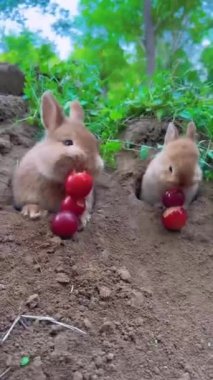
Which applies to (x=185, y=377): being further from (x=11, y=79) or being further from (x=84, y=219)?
(x=11, y=79)

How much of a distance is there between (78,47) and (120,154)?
3.25ft

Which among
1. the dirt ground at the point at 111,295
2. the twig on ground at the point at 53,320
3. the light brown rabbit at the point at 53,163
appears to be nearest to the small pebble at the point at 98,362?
the dirt ground at the point at 111,295

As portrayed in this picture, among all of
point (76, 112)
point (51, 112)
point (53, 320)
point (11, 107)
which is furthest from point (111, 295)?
point (11, 107)

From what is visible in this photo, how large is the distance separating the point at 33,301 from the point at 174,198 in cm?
79

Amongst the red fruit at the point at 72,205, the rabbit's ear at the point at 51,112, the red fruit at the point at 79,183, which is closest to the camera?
the red fruit at the point at 79,183

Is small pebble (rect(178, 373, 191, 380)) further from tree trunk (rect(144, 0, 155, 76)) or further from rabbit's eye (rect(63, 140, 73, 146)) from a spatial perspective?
tree trunk (rect(144, 0, 155, 76))

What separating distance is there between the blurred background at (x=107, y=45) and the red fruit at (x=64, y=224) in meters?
1.14

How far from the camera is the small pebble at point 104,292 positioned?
1717 millimetres

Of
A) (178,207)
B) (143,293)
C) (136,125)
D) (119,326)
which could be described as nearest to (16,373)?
(119,326)

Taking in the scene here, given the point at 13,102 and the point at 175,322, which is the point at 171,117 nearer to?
the point at 13,102

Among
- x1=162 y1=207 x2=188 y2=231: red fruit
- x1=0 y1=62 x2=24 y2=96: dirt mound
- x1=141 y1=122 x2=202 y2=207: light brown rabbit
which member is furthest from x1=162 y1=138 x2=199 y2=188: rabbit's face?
x1=0 y1=62 x2=24 y2=96: dirt mound

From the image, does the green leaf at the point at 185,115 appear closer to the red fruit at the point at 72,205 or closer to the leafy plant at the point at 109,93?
the leafy plant at the point at 109,93

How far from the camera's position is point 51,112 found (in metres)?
2.12

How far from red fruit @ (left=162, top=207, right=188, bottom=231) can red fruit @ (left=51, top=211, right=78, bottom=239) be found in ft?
1.41
